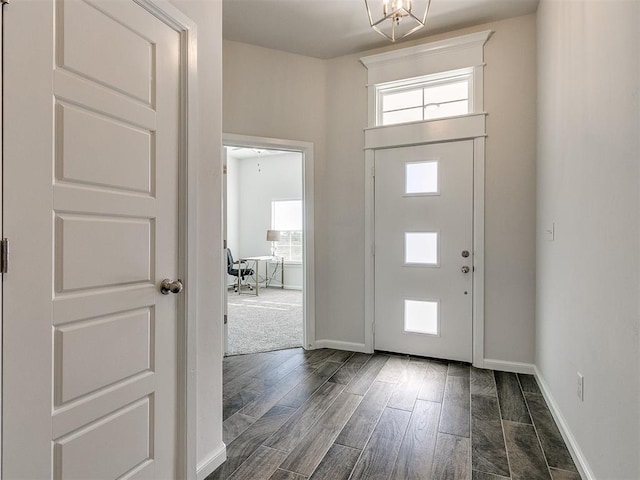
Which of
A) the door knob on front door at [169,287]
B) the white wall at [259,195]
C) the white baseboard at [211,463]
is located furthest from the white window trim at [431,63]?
the white wall at [259,195]

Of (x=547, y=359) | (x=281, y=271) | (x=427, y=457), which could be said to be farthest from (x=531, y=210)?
(x=281, y=271)

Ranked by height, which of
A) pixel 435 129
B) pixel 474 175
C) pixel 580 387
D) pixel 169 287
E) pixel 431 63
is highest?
pixel 431 63

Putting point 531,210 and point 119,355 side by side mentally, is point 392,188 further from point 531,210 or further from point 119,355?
point 119,355

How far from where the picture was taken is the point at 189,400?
158cm

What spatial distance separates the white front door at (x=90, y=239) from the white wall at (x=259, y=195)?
6.03 meters

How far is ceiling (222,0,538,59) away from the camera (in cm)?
277

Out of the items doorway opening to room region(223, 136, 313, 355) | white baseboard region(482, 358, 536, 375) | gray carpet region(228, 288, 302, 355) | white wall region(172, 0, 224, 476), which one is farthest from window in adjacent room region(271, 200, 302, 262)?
white wall region(172, 0, 224, 476)

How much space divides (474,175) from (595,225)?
154 centimetres

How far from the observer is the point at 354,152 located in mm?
3500

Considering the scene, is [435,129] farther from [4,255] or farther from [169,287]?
[4,255]

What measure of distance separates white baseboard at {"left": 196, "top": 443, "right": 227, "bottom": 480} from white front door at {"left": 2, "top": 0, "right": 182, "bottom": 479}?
0.16 metres

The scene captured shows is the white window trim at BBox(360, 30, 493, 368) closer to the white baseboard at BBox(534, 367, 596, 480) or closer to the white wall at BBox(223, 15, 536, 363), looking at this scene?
the white wall at BBox(223, 15, 536, 363)

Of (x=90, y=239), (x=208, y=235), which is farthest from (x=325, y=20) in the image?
(x=90, y=239)

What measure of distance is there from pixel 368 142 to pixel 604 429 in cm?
268
